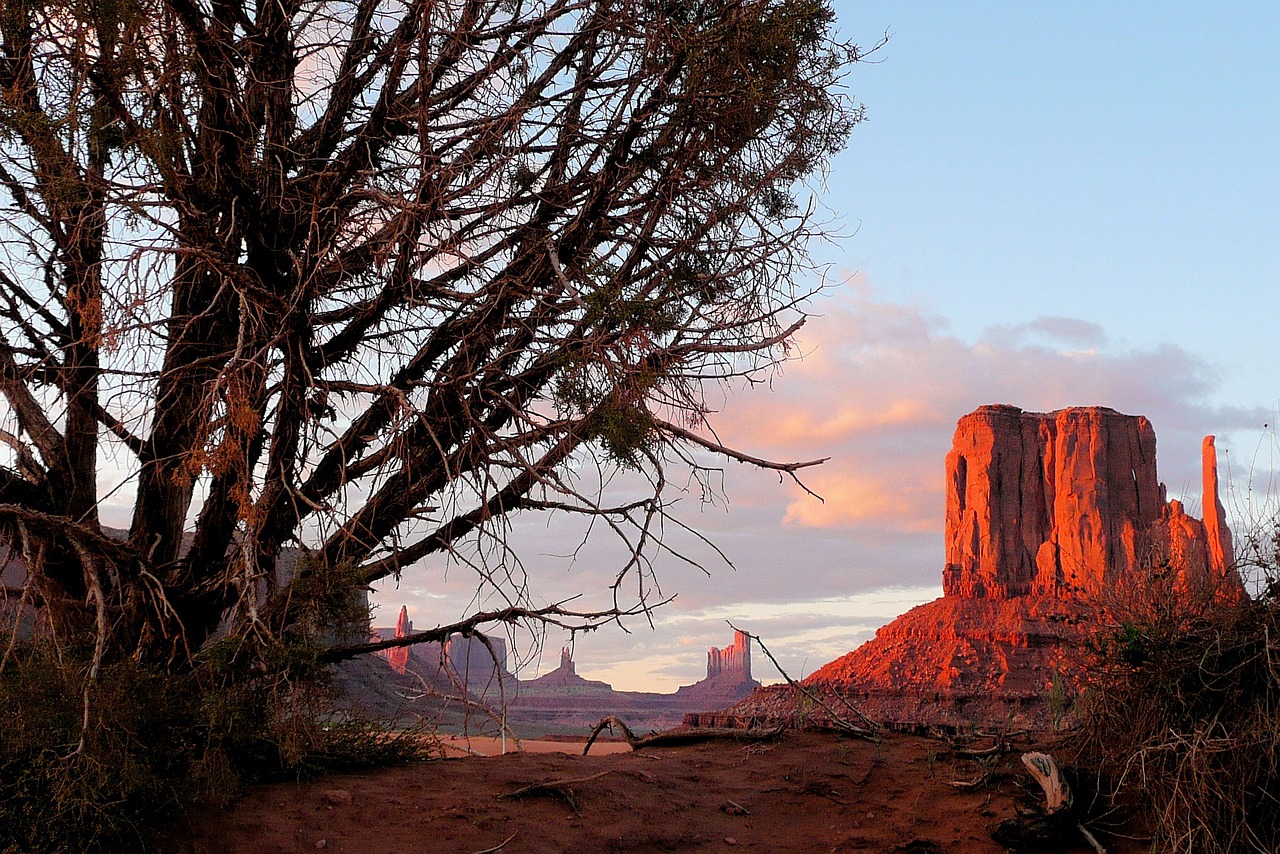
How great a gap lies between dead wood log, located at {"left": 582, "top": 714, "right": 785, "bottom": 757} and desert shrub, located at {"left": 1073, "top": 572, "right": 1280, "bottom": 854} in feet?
9.56

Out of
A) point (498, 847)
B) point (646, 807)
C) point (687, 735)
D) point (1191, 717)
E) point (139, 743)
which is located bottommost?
point (498, 847)

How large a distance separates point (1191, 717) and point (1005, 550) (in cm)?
7432

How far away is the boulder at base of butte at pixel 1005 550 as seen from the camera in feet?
196

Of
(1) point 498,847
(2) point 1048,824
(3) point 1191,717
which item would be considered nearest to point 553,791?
(1) point 498,847

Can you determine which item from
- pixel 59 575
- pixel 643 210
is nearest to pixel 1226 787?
pixel 643 210

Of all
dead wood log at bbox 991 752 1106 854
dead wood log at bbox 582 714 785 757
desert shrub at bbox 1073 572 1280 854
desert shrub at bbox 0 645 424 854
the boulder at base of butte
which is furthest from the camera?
the boulder at base of butte

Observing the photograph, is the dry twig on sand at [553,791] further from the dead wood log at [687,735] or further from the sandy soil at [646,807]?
the dead wood log at [687,735]

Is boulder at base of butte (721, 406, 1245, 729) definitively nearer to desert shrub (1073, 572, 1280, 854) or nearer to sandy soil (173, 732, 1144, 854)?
sandy soil (173, 732, 1144, 854)

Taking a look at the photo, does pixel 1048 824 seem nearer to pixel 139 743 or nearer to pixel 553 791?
pixel 553 791

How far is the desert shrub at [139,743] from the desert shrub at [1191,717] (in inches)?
210

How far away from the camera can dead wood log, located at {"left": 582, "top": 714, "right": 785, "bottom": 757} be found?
32.1ft

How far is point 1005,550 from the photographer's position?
254 feet

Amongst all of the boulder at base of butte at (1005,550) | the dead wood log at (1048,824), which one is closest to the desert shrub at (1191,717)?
the dead wood log at (1048,824)

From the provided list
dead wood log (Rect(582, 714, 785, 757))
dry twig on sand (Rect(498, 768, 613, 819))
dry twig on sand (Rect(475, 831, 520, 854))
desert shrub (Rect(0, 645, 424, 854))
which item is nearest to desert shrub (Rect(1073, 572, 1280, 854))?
dead wood log (Rect(582, 714, 785, 757))
